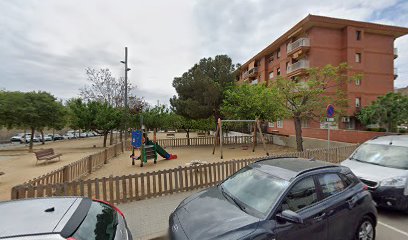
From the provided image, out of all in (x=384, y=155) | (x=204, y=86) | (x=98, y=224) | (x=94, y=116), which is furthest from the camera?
(x=94, y=116)

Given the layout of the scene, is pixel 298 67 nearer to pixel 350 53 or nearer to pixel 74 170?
pixel 350 53

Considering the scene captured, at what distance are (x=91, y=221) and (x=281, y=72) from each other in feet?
106

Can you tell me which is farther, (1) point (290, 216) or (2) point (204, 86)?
(2) point (204, 86)

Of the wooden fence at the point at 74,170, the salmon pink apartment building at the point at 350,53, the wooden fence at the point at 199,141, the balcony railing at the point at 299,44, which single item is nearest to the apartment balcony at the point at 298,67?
the salmon pink apartment building at the point at 350,53

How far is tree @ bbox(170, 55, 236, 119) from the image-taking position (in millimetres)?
19703

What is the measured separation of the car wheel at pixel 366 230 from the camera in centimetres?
358

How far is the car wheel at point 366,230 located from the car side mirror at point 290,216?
5.72 ft

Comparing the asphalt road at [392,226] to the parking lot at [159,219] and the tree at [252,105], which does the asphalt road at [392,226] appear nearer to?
the parking lot at [159,219]

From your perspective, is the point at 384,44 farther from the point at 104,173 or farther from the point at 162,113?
the point at 104,173

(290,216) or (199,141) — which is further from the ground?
(290,216)

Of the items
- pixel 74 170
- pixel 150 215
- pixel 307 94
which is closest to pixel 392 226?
pixel 150 215

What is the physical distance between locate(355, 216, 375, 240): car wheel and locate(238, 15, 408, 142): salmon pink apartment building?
2101 cm

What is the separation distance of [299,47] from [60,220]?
2837cm

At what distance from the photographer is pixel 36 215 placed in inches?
87.4
